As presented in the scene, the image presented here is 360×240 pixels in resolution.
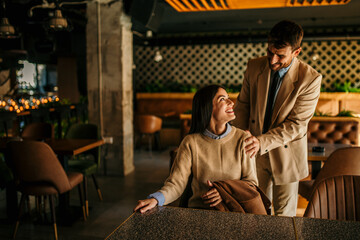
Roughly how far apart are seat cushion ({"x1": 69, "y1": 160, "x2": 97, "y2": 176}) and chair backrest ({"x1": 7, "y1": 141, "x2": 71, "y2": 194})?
0.66 m

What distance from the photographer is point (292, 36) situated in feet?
5.94

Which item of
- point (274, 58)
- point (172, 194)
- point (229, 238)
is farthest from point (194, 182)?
point (274, 58)

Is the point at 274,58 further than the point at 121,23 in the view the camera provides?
No

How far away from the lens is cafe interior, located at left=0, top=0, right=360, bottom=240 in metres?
1.44

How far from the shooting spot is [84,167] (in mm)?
3570

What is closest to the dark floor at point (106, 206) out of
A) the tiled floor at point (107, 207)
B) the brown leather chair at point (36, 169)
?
the tiled floor at point (107, 207)

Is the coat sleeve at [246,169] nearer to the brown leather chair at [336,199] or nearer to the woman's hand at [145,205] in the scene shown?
the brown leather chair at [336,199]

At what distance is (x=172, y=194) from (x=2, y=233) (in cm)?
231

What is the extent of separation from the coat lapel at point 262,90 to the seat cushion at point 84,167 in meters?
2.15

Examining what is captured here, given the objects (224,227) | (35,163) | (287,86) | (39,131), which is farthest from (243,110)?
(39,131)

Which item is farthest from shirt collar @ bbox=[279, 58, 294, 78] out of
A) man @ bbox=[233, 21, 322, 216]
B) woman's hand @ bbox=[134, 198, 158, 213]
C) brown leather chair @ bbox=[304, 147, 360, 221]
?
woman's hand @ bbox=[134, 198, 158, 213]

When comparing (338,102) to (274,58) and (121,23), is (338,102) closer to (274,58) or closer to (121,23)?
(121,23)

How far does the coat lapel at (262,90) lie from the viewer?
6.71ft

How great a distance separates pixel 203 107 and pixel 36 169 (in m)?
1.80
